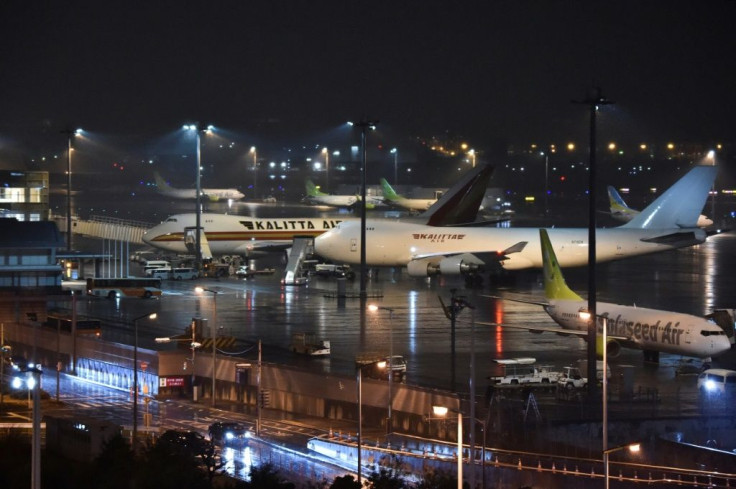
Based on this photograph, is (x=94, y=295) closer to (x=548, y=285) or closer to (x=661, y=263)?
(x=548, y=285)

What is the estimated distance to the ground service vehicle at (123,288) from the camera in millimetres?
79750

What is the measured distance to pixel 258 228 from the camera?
334 ft

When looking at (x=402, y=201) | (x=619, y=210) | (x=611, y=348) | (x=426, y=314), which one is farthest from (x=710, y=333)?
(x=402, y=201)

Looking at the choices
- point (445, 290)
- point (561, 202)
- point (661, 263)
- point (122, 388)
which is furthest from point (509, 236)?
point (561, 202)

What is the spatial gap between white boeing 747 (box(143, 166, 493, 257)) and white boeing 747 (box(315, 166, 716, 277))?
6.75 m

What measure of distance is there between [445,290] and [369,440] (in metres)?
42.9

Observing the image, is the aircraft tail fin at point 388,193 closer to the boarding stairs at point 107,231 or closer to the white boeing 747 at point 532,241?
the boarding stairs at point 107,231

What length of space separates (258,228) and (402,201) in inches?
3581

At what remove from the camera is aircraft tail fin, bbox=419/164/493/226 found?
97.2 metres

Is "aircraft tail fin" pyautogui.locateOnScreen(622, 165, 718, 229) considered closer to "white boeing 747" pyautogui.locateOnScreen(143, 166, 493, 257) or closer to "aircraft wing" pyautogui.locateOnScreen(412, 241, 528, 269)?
"aircraft wing" pyautogui.locateOnScreen(412, 241, 528, 269)

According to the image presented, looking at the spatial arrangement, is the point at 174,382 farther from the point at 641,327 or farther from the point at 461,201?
the point at 461,201

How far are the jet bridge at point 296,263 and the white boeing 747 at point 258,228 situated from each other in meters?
7.98

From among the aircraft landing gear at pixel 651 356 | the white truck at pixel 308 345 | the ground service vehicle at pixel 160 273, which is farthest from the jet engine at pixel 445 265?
the aircraft landing gear at pixel 651 356

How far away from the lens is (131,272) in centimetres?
9562
